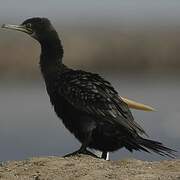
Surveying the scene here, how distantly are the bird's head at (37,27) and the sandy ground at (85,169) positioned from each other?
2.16 meters

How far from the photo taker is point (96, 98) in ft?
41.8

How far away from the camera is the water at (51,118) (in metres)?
19.8

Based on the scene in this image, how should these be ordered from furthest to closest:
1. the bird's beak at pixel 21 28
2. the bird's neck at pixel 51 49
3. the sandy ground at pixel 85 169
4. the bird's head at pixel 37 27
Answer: the bird's beak at pixel 21 28
the bird's head at pixel 37 27
the bird's neck at pixel 51 49
the sandy ground at pixel 85 169

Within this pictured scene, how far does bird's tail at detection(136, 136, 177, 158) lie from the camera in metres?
12.6

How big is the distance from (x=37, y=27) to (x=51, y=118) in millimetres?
12071

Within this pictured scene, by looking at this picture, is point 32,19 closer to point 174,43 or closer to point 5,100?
point 5,100

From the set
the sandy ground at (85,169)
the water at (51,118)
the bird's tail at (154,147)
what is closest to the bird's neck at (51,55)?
the bird's tail at (154,147)

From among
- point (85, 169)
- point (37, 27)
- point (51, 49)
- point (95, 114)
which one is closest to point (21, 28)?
point (37, 27)

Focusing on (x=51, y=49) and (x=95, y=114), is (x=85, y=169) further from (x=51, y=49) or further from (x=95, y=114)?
(x=51, y=49)

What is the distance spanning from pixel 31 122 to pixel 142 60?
14.8m

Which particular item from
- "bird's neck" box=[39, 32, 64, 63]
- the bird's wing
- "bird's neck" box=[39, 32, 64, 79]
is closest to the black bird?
the bird's wing

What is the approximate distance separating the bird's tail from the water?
7.69 ft

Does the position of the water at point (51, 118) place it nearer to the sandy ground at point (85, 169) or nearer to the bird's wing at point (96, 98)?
the bird's wing at point (96, 98)

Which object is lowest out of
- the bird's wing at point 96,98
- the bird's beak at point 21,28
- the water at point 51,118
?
the water at point 51,118
